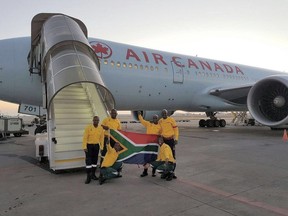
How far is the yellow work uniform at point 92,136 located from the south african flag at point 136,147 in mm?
312

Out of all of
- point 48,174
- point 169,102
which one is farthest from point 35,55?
point 169,102

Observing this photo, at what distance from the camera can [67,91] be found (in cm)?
793

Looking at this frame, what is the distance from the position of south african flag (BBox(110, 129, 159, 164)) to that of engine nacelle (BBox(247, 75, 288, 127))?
779cm

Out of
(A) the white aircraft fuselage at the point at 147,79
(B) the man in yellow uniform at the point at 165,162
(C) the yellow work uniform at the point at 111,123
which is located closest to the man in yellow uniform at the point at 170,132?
(B) the man in yellow uniform at the point at 165,162

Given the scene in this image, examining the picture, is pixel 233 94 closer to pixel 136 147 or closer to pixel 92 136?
pixel 136 147

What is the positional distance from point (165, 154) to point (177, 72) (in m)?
9.43

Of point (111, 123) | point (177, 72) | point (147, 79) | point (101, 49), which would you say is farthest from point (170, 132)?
point (177, 72)

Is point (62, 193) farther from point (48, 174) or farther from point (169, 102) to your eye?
point (169, 102)

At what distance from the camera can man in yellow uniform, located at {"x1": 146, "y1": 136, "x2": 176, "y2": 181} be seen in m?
5.10

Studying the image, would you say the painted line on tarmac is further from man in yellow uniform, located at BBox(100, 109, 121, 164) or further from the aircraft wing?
the aircraft wing

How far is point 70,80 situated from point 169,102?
8.86 m

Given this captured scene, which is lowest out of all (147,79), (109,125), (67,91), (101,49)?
(109,125)

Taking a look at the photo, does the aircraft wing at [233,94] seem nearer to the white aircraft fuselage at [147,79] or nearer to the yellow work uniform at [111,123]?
the white aircraft fuselage at [147,79]

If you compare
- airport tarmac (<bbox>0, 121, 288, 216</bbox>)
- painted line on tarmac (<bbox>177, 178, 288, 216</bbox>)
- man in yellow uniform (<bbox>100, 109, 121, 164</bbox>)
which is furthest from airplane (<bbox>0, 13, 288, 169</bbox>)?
painted line on tarmac (<bbox>177, 178, 288, 216</bbox>)
